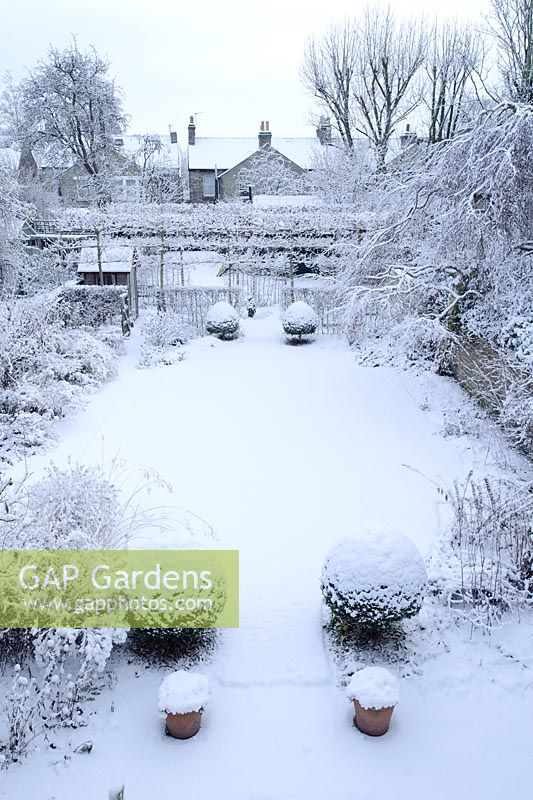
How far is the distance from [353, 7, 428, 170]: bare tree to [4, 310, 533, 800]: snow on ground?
12430mm

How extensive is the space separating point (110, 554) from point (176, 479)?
9.26 feet

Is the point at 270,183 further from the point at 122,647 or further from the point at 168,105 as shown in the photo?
the point at 122,647

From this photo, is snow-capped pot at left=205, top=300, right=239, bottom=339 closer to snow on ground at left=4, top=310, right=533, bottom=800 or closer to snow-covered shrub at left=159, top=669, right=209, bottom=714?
snow on ground at left=4, top=310, right=533, bottom=800

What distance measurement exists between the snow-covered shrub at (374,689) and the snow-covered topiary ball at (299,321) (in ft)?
34.9

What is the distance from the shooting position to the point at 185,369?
12.4 m

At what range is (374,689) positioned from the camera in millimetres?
3893

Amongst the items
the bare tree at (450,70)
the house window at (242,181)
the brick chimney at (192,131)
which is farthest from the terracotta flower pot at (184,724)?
the brick chimney at (192,131)

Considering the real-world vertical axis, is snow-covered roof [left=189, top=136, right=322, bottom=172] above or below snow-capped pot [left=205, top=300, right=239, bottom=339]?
above

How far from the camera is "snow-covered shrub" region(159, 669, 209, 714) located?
12.6 feet

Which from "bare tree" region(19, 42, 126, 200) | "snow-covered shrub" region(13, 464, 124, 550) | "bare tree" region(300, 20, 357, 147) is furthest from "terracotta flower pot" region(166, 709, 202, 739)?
"bare tree" region(19, 42, 126, 200)

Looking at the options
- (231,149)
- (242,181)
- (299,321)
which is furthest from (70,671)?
(231,149)

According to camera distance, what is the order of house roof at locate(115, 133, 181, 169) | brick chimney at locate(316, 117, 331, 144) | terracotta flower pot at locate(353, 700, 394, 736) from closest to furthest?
terracotta flower pot at locate(353, 700, 394, 736), brick chimney at locate(316, 117, 331, 144), house roof at locate(115, 133, 181, 169)

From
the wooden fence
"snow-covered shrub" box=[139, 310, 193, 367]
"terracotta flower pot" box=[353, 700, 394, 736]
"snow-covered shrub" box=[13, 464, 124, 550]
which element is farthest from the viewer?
the wooden fence

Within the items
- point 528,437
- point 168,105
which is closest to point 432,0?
point 528,437
